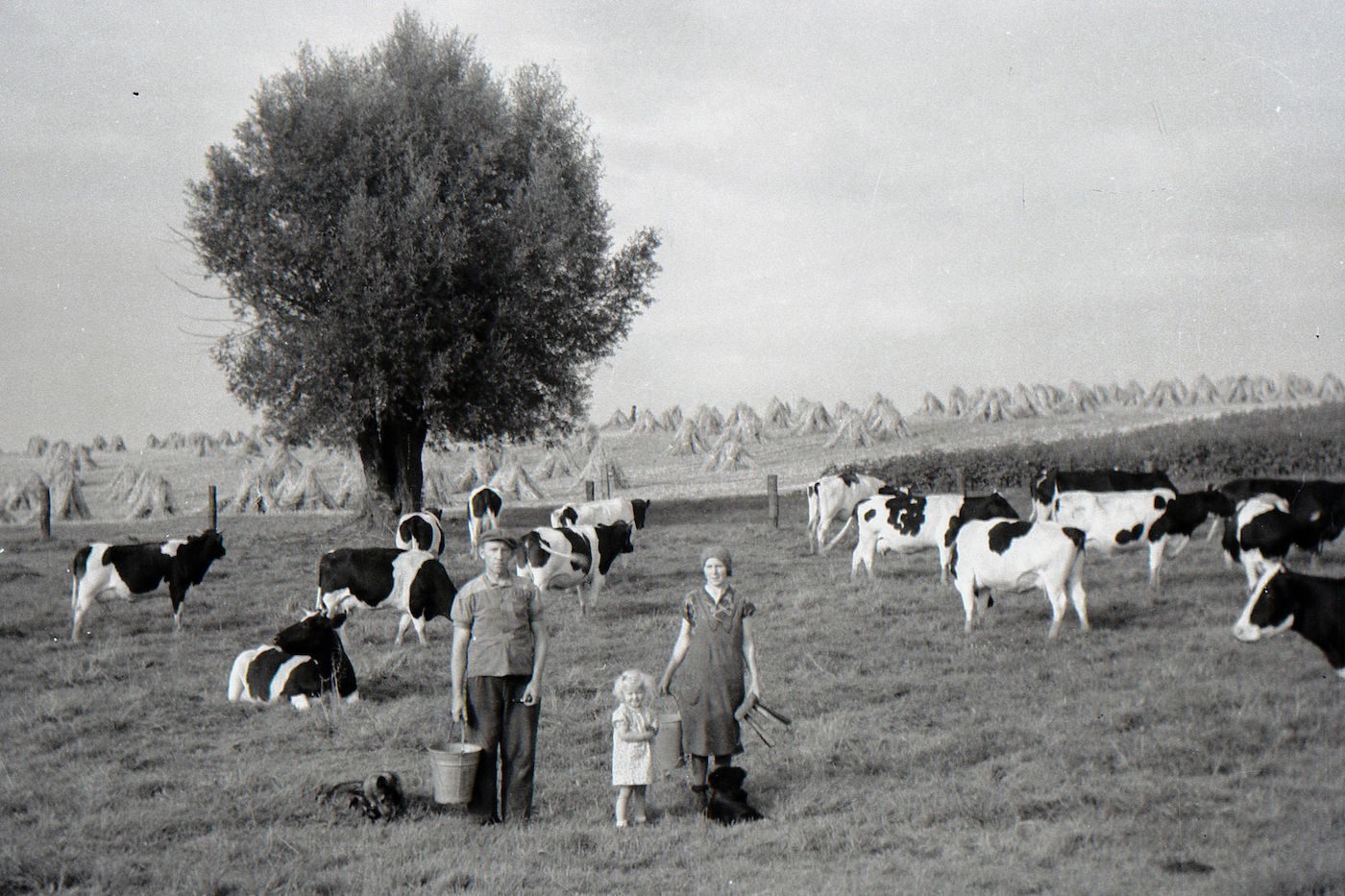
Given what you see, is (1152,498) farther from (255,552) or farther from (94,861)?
(255,552)

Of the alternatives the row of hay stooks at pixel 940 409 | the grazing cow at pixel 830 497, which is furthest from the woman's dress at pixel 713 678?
the row of hay stooks at pixel 940 409

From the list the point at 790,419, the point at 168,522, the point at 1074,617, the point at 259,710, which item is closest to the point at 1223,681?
the point at 1074,617

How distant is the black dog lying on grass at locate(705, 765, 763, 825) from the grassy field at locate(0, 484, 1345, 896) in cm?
13

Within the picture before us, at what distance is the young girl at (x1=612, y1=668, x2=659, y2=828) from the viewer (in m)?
6.11

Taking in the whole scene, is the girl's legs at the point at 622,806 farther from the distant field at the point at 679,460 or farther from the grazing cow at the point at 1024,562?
the distant field at the point at 679,460

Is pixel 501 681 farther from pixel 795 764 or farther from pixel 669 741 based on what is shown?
pixel 795 764

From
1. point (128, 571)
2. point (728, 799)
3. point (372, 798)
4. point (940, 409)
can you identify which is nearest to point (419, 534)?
point (128, 571)

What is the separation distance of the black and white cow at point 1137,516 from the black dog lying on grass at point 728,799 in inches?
356

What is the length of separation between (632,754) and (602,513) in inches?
512

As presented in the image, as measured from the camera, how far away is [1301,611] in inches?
→ 309

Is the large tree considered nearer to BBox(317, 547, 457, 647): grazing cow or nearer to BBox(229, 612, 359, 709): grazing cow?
BBox(317, 547, 457, 647): grazing cow

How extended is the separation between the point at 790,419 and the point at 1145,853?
48913 mm

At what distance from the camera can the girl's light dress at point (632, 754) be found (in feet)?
20.1

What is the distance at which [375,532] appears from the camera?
21703 mm
